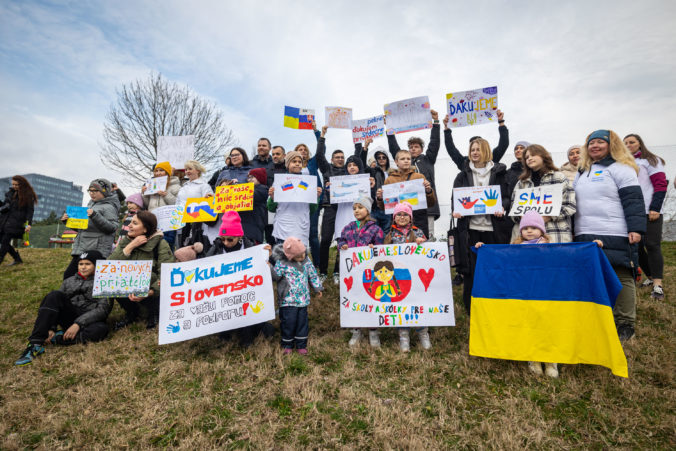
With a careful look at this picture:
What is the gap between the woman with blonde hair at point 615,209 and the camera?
149 inches

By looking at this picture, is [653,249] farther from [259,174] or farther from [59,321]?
[59,321]

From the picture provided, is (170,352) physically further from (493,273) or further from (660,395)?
(660,395)

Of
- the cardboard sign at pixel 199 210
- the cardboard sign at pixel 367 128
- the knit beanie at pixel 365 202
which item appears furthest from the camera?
the cardboard sign at pixel 367 128

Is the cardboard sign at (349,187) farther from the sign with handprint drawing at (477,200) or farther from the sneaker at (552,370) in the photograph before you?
the sneaker at (552,370)

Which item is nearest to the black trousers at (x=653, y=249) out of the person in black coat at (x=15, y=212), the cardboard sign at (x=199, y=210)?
the cardboard sign at (x=199, y=210)

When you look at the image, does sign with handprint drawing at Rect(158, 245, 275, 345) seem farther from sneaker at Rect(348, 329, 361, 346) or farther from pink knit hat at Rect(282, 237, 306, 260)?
sneaker at Rect(348, 329, 361, 346)

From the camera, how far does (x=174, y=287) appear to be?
4273mm

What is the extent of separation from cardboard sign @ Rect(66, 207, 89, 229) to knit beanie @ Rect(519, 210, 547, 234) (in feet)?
21.8

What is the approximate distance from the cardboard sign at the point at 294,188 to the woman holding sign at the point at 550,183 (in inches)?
119

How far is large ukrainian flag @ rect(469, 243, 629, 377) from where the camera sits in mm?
3324

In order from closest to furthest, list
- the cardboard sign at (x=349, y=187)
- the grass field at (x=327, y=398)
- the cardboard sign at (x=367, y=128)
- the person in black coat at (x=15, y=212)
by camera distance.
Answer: the grass field at (x=327, y=398) < the cardboard sign at (x=349, y=187) < the cardboard sign at (x=367, y=128) < the person in black coat at (x=15, y=212)

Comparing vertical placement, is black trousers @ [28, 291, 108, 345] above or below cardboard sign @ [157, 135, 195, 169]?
below

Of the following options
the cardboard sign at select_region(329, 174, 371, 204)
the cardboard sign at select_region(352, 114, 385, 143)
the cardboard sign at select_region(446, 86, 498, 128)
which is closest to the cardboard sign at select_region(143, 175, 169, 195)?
the cardboard sign at select_region(329, 174, 371, 204)

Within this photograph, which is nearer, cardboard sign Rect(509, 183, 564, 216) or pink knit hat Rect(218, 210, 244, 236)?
cardboard sign Rect(509, 183, 564, 216)
